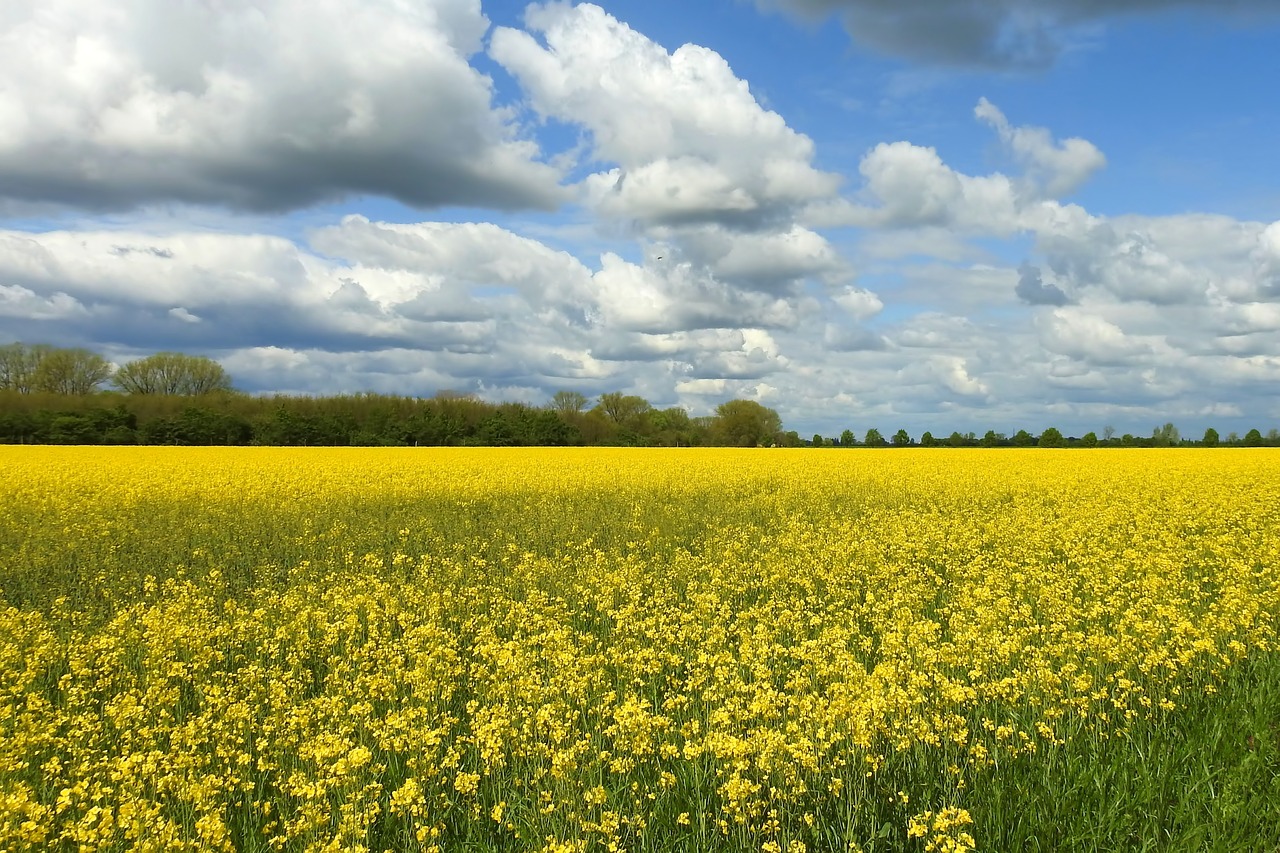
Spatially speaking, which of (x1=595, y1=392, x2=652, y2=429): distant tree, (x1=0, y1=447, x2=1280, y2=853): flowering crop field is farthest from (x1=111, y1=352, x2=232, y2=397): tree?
(x1=0, y1=447, x2=1280, y2=853): flowering crop field

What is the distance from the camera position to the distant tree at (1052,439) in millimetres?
66312

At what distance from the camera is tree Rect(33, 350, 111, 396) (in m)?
70.8

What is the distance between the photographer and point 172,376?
245ft

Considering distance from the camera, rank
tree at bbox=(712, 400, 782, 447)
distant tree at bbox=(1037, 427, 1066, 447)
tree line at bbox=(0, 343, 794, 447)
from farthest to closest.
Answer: tree at bbox=(712, 400, 782, 447), distant tree at bbox=(1037, 427, 1066, 447), tree line at bbox=(0, 343, 794, 447)

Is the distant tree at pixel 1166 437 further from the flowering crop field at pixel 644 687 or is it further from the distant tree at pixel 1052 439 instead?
the flowering crop field at pixel 644 687

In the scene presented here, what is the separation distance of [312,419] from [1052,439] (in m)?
61.0

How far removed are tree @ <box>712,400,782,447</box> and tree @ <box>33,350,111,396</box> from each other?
59027 mm

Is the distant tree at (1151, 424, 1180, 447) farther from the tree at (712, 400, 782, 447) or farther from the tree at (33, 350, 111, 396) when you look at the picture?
the tree at (33, 350, 111, 396)

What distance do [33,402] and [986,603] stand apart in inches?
2769

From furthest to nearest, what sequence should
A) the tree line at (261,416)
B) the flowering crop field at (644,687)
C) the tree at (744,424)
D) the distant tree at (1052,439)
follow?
1. the tree at (744,424)
2. the distant tree at (1052,439)
3. the tree line at (261,416)
4. the flowering crop field at (644,687)

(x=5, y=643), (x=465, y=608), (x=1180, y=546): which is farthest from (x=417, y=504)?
(x=1180, y=546)

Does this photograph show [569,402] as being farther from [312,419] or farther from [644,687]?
[644,687]

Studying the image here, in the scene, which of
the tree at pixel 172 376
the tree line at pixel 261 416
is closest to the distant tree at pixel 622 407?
the tree line at pixel 261 416

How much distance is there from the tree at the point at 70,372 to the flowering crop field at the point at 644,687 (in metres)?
67.9
